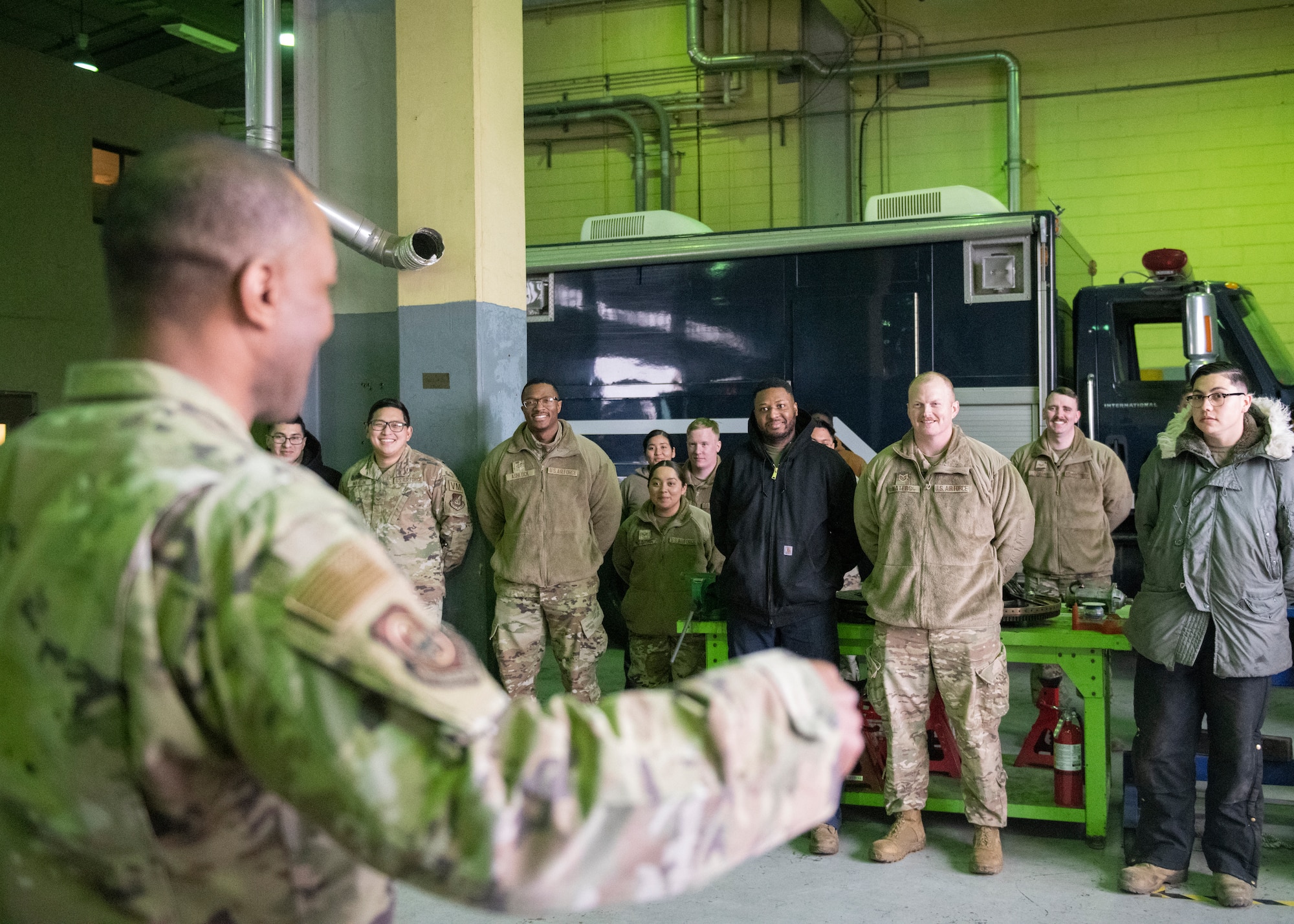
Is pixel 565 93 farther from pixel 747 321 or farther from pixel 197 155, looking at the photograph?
pixel 197 155

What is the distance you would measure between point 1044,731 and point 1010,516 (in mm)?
1186

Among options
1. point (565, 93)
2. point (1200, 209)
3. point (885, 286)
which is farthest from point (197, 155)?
point (565, 93)

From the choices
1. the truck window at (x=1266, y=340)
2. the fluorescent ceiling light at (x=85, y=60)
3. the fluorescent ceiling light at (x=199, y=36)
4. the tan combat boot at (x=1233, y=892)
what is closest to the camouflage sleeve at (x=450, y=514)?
the tan combat boot at (x=1233, y=892)

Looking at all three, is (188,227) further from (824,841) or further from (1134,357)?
(1134,357)

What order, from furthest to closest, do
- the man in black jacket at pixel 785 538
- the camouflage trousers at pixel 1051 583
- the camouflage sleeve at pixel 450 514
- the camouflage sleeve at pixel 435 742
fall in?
the camouflage trousers at pixel 1051 583 → the camouflage sleeve at pixel 450 514 → the man in black jacket at pixel 785 538 → the camouflage sleeve at pixel 435 742

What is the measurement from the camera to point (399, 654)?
73 cm

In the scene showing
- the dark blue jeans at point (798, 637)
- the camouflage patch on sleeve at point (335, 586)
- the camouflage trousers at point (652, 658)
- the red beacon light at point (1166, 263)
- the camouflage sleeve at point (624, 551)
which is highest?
the red beacon light at point (1166, 263)

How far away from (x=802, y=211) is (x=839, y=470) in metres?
7.06

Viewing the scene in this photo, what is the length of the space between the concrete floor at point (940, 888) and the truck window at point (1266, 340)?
288cm

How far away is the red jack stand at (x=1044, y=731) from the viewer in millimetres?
4586

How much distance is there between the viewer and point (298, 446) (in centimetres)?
517

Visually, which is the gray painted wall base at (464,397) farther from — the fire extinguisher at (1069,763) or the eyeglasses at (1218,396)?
the eyeglasses at (1218,396)

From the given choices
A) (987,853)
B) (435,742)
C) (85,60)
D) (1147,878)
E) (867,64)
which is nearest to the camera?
(435,742)

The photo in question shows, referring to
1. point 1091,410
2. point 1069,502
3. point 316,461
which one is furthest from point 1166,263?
point 316,461
